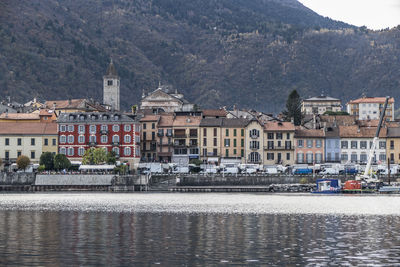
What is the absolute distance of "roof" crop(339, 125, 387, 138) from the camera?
15038cm

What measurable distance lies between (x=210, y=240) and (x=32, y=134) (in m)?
99.9

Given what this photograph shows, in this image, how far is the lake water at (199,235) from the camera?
1735 inches

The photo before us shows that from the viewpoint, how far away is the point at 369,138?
493 ft

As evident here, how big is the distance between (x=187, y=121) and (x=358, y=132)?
30261 mm

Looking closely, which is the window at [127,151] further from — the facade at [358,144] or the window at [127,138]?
the facade at [358,144]

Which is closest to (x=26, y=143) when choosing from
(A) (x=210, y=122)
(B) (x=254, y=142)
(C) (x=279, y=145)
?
(A) (x=210, y=122)

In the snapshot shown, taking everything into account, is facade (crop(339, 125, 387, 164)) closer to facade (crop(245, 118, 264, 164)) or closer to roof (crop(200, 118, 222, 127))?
facade (crop(245, 118, 264, 164))

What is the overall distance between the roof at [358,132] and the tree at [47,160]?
50.2 meters

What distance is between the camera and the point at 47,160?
13850 centimetres

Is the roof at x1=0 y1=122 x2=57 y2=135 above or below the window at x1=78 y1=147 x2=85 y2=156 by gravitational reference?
above

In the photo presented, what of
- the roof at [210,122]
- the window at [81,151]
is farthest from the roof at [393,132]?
the window at [81,151]

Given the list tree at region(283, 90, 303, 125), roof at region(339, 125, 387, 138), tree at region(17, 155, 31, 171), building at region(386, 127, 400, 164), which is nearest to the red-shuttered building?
tree at region(17, 155, 31, 171)

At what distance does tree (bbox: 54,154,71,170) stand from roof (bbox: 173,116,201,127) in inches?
929

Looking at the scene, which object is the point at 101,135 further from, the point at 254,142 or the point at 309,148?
the point at 309,148
